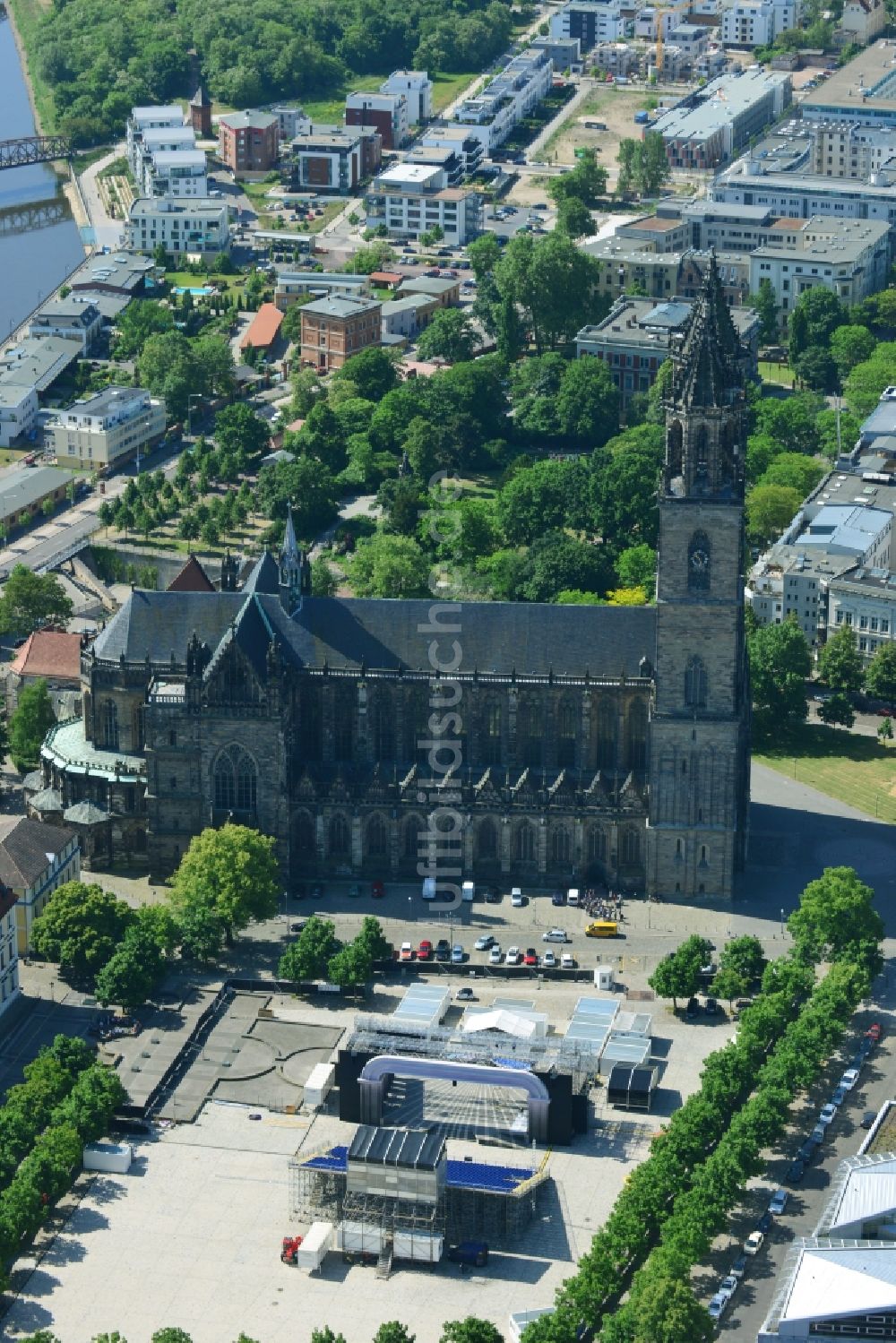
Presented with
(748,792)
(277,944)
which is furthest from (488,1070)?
(748,792)

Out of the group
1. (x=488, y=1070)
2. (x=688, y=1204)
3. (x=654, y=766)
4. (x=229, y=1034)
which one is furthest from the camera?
(x=654, y=766)

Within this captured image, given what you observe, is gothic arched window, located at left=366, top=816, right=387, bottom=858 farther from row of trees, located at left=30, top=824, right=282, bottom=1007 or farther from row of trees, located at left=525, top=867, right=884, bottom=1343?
row of trees, located at left=525, top=867, right=884, bottom=1343

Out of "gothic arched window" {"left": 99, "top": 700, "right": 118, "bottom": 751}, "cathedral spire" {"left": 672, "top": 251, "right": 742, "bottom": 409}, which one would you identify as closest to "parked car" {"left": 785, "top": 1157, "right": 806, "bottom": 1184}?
"cathedral spire" {"left": 672, "top": 251, "right": 742, "bottom": 409}

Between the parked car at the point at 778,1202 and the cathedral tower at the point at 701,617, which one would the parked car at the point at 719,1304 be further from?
the cathedral tower at the point at 701,617

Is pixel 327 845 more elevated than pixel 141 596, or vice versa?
pixel 141 596

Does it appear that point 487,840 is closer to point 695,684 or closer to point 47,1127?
point 695,684

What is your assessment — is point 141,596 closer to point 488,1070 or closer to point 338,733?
point 338,733
